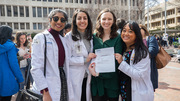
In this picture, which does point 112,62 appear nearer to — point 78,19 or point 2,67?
point 78,19

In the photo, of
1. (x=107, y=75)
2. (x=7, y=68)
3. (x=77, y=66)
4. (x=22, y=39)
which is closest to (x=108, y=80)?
(x=107, y=75)

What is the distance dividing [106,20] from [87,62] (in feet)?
2.66

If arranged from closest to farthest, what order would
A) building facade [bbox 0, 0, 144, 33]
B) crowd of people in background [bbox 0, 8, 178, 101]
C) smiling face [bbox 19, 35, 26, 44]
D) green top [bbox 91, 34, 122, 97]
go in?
1. crowd of people in background [bbox 0, 8, 178, 101]
2. green top [bbox 91, 34, 122, 97]
3. smiling face [bbox 19, 35, 26, 44]
4. building facade [bbox 0, 0, 144, 33]

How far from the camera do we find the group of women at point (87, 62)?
88.6 inches

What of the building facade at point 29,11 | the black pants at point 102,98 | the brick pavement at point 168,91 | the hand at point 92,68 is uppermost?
the building facade at point 29,11

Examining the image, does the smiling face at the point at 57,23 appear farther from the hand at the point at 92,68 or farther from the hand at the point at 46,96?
the hand at the point at 46,96

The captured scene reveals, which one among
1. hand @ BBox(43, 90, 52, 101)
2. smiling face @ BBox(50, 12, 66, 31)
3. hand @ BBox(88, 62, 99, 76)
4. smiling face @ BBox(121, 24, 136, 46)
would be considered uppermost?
smiling face @ BBox(50, 12, 66, 31)

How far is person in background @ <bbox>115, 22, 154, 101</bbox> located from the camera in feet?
7.43

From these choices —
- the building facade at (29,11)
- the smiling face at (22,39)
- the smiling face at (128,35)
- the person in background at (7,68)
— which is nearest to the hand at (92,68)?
the smiling face at (128,35)

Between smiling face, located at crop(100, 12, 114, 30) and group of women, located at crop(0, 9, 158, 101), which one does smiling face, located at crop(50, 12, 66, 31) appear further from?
smiling face, located at crop(100, 12, 114, 30)

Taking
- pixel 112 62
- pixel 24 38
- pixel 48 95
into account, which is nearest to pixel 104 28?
pixel 112 62

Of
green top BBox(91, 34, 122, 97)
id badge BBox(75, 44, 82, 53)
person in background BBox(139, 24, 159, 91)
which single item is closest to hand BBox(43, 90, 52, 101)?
green top BBox(91, 34, 122, 97)

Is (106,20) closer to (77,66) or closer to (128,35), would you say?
(128,35)

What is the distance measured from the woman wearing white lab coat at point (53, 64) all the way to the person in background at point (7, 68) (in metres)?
1.19
